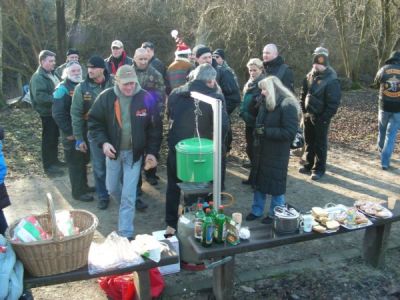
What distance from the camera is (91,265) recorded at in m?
3.32

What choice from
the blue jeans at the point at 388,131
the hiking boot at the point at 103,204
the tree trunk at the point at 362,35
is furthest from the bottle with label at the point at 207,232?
the tree trunk at the point at 362,35

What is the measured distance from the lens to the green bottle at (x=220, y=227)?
3.55 meters

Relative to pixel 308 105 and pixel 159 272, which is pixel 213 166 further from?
pixel 308 105

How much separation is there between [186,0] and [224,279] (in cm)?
1135

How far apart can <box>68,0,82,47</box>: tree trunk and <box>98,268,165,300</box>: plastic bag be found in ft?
42.5

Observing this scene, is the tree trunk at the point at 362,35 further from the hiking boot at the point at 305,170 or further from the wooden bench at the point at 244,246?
the wooden bench at the point at 244,246

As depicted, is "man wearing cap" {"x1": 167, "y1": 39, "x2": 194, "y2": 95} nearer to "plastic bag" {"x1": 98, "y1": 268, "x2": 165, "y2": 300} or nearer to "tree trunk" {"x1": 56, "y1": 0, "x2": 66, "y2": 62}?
"plastic bag" {"x1": 98, "y1": 268, "x2": 165, "y2": 300}

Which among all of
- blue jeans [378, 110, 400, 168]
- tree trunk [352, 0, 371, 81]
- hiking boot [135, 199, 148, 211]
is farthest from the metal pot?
tree trunk [352, 0, 371, 81]

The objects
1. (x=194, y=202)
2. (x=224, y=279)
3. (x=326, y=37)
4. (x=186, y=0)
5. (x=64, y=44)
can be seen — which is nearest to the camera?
(x=224, y=279)

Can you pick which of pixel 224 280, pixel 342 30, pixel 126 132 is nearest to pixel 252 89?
pixel 126 132

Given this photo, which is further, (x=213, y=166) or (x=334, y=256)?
(x=334, y=256)

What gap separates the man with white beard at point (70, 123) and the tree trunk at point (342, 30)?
11380 mm

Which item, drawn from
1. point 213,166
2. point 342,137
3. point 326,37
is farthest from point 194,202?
point 326,37

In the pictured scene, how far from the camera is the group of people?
14.7 ft
